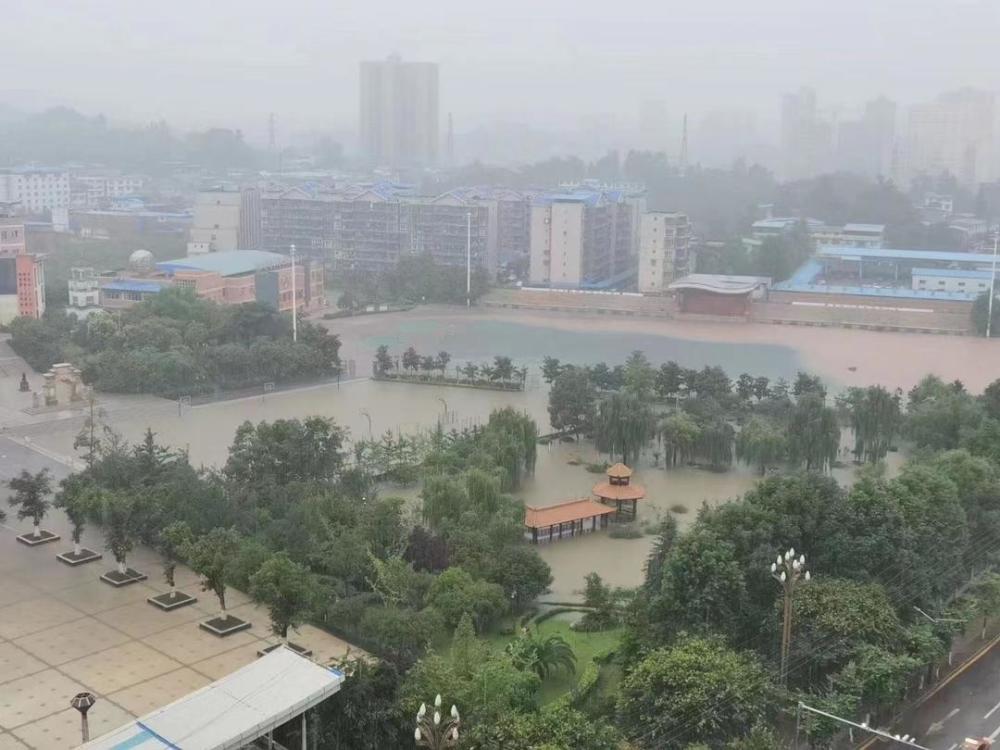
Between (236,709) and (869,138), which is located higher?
(869,138)

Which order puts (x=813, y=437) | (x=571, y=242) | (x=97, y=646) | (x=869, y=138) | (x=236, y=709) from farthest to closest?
(x=869, y=138)
(x=571, y=242)
(x=813, y=437)
(x=97, y=646)
(x=236, y=709)

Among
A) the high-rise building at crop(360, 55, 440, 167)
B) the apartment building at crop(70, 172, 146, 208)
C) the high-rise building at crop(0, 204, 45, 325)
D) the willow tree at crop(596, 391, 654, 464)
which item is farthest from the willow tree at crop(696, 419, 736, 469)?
the high-rise building at crop(360, 55, 440, 167)

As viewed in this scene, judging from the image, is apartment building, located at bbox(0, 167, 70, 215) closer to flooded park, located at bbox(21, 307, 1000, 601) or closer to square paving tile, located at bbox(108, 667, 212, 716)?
flooded park, located at bbox(21, 307, 1000, 601)

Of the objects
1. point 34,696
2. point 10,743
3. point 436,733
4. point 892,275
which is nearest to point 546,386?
point 34,696

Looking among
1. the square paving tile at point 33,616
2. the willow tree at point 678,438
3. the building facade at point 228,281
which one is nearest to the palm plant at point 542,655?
the square paving tile at point 33,616

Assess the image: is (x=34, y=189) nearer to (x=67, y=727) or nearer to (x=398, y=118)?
(x=398, y=118)

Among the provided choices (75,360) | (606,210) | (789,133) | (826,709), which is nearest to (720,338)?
(606,210)
